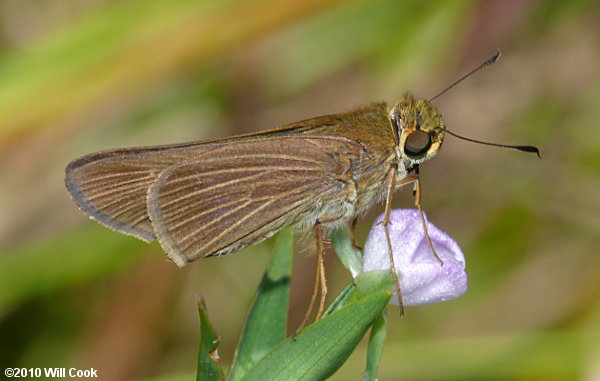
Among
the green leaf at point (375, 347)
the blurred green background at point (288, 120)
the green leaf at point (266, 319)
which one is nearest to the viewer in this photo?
the green leaf at point (375, 347)

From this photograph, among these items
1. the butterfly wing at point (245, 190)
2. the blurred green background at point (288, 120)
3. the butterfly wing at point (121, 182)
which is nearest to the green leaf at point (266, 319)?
the butterfly wing at point (245, 190)

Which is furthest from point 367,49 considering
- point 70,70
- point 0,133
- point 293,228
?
point 293,228

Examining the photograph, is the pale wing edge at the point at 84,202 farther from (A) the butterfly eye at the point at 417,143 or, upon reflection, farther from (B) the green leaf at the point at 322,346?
(A) the butterfly eye at the point at 417,143

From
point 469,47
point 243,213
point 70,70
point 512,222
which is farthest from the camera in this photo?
point 469,47

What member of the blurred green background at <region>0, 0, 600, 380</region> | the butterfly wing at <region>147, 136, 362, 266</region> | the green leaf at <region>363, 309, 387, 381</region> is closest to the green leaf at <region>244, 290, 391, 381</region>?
the green leaf at <region>363, 309, 387, 381</region>

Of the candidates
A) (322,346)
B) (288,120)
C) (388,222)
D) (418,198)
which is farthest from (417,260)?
(288,120)

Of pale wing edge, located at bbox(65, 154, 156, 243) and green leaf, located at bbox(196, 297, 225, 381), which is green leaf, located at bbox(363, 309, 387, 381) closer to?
green leaf, located at bbox(196, 297, 225, 381)

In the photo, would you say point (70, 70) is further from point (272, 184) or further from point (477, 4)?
point (477, 4)
